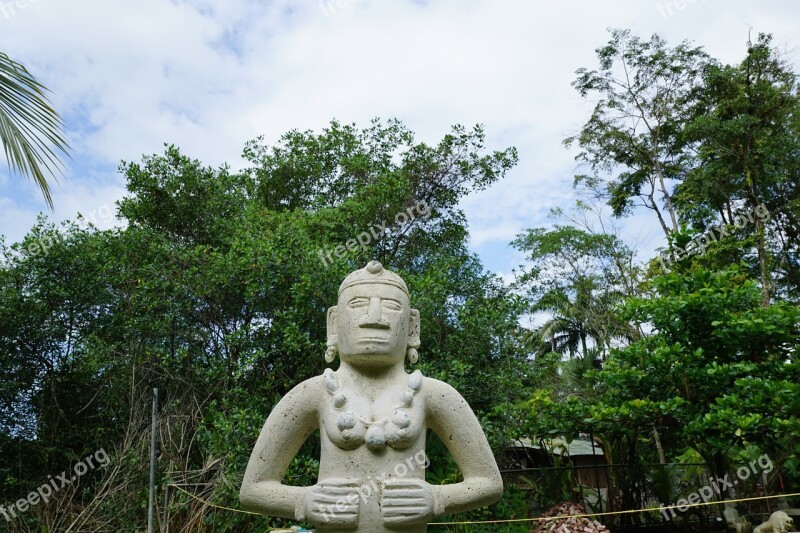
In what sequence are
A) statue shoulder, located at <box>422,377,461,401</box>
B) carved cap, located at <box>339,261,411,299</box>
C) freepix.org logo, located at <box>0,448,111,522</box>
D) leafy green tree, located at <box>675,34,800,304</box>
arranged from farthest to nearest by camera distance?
leafy green tree, located at <box>675,34,800,304</box>, freepix.org logo, located at <box>0,448,111,522</box>, carved cap, located at <box>339,261,411,299</box>, statue shoulder, located at <box>422,377,461,401</box>

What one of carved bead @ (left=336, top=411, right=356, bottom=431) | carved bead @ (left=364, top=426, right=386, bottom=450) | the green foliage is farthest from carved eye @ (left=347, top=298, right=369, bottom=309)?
the green foliage

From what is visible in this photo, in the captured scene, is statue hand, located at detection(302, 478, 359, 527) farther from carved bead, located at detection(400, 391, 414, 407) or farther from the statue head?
the statue head

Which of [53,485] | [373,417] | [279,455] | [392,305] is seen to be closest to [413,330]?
[392,305]

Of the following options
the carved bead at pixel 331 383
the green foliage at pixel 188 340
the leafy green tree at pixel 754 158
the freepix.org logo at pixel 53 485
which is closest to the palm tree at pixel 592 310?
the leafy green tree at pixel 754 158

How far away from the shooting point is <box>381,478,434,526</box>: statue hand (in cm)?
361

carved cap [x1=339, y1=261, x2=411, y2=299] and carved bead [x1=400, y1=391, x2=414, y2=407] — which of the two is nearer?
carved bead [x1=400, y1=391, x2=414, y2=407]

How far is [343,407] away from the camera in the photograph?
398cm

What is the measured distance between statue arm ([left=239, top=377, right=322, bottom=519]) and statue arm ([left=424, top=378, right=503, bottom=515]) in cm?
81

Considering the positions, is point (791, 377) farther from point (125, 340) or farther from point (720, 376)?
point (125, 340)

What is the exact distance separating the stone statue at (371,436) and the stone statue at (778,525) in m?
5.66

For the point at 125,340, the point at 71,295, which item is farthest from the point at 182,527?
the point at 71,295

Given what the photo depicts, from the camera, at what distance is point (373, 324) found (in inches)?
164

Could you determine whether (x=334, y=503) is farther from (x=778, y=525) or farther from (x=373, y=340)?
(x=778, y=525)

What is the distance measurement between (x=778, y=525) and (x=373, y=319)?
21.7ft
